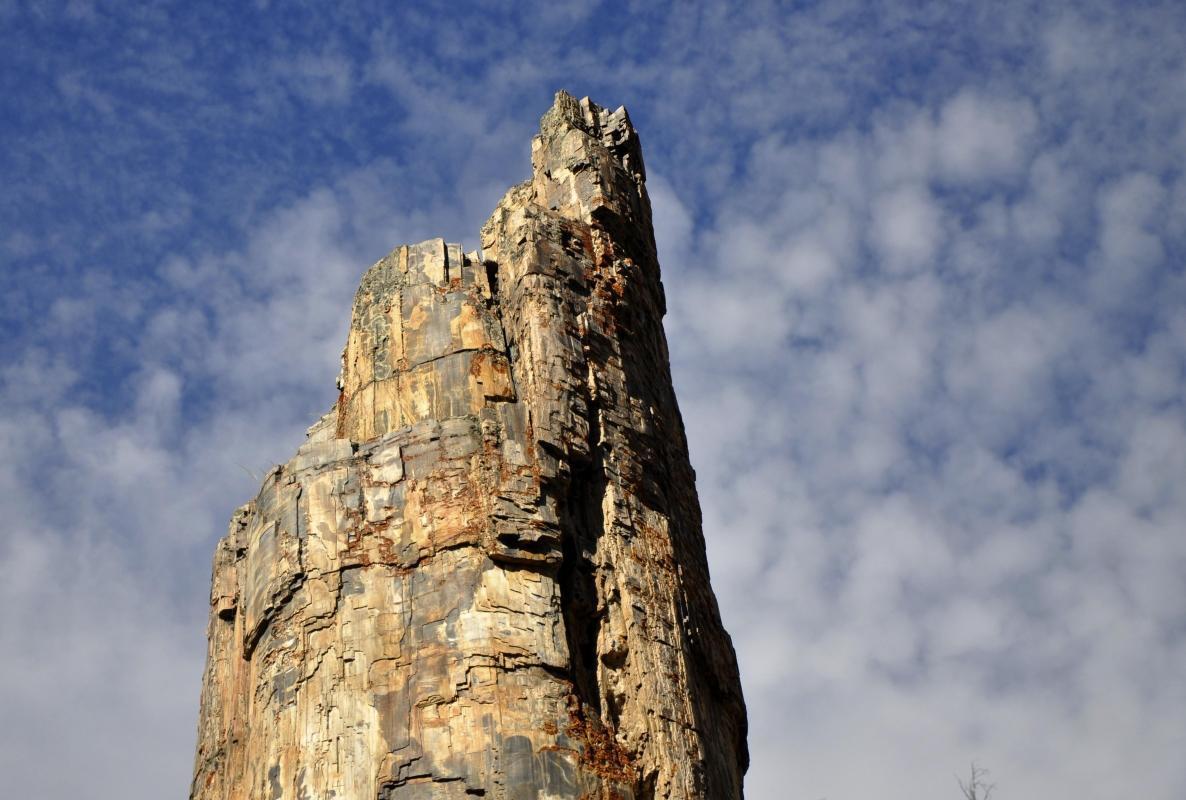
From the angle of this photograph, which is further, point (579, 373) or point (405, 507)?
→ point (579, 373)

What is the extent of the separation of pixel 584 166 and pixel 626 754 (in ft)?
26.3

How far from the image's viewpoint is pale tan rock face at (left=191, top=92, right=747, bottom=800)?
14391mm

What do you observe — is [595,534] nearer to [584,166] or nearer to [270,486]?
[270,486]

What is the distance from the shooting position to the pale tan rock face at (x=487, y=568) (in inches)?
567

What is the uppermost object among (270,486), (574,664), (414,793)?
(270,486)

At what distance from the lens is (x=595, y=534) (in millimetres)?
16172

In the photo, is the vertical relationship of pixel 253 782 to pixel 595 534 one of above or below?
below

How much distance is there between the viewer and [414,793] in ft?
45.5

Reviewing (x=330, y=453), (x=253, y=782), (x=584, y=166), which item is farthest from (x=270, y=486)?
(x=584, y=166)

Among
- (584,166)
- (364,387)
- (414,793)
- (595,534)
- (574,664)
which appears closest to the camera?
(414,793)

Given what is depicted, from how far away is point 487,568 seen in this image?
15.2 meters

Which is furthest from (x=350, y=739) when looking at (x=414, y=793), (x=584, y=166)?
(x=584, y=166)

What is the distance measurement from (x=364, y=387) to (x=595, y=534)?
3.17m

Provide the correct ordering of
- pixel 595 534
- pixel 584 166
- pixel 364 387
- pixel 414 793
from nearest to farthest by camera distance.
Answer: pixel 414 793
pixel 595 534
pixel 364 387
pixel 584 166
